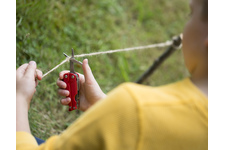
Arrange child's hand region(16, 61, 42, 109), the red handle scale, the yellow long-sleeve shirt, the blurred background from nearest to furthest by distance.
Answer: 1. the yellow long-sleeve shirt
2. child's hand region(16, 61, 42, 109)
3. the red handle scale
4. the blurred background

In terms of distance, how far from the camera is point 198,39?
1.78 feet

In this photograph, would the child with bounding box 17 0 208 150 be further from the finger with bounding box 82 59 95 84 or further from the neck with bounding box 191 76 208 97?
the finger with bounding box 82 59 95 84

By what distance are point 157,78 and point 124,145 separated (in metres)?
1.71

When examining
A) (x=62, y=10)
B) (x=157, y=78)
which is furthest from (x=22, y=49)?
(x=157, y=78)

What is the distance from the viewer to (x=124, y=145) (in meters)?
0.49

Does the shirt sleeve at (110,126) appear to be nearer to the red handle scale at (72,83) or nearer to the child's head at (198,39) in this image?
the child's head at (198,39)

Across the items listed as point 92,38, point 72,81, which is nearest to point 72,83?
point 72,81

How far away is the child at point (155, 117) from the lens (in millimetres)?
484

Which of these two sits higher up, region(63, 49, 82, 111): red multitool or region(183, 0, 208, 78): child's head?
region(183, 0, 208, 78): child's head

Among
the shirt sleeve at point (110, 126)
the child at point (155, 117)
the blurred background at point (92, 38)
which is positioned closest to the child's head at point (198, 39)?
the child at point (155, 117)

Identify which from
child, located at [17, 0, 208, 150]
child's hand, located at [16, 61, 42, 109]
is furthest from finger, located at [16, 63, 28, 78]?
child, located at [17, 0, 208, 150]

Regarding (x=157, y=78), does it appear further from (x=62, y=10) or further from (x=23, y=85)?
(x=23, y=85)

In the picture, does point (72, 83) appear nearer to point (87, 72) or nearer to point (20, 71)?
point (87, 72)

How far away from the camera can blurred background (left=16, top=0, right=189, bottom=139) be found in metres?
1.17
